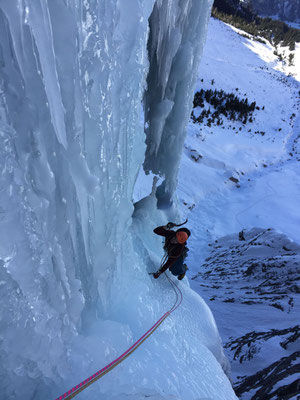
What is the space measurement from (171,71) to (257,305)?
4.70m

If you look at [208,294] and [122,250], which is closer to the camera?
[122,250]

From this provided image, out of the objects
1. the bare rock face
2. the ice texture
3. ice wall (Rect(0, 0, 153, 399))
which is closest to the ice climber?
the ice texture

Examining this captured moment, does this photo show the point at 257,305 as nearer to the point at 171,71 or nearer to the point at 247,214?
the point at 247,214

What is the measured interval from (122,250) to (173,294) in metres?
1.28

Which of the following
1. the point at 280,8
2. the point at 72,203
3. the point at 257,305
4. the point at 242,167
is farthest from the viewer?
the point at 280,8

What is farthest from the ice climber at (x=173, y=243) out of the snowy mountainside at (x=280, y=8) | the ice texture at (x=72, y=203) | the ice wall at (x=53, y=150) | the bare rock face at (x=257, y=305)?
the snowy mountainside at (x=280, y=8)

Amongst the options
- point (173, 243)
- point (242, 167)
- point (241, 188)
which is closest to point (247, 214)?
point (241, 188)

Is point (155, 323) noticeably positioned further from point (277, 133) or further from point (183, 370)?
point (277, 133)

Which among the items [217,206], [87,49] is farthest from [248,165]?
[87,49]

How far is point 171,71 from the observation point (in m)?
3.67

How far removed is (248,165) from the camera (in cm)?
1138

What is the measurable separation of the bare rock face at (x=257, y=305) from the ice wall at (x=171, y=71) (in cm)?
333

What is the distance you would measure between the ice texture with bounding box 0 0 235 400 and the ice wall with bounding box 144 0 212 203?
116 cm

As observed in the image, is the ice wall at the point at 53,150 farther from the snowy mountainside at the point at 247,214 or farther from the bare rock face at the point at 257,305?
the snowy mountainside at the point at 247,214
